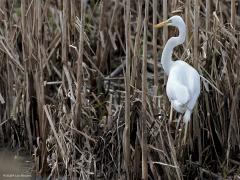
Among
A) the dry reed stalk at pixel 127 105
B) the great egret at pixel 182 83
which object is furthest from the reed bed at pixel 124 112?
the great egret at pixel 182 83

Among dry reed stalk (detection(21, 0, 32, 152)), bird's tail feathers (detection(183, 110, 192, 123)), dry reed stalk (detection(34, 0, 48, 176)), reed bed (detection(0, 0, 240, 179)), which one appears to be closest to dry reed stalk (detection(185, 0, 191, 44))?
reed bed (detection(0, 0, 240, 179))

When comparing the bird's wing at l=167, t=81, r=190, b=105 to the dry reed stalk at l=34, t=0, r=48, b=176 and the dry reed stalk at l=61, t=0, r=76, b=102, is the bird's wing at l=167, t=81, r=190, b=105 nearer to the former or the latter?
the dry reed stalk at l=61, t=0, r=76, b=102

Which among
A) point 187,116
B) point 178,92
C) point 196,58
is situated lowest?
point 187,116

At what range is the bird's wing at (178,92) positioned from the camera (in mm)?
4410

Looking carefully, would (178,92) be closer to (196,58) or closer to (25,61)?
(196,58)

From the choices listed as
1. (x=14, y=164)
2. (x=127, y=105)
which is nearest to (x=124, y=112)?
(x=127, y=105)

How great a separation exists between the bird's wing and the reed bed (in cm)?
16

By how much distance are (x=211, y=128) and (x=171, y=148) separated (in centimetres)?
73

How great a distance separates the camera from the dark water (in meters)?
5.29

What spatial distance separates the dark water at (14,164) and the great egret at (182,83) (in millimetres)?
1406

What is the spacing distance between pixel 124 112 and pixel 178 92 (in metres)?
0.43

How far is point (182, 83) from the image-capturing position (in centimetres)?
457

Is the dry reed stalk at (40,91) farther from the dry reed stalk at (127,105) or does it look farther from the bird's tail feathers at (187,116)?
the bird's tail feathers at (187,116)

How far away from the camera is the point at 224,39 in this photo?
16.5 ft
